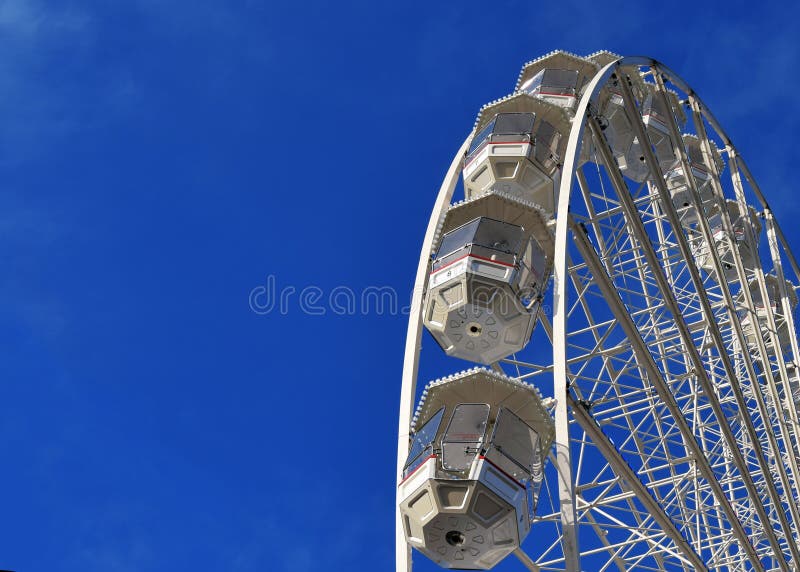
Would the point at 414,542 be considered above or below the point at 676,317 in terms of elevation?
below

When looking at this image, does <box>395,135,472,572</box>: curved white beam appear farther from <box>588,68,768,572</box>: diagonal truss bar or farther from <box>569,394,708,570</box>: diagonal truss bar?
<box>588,68,768,572</box>: diagonal truss bar

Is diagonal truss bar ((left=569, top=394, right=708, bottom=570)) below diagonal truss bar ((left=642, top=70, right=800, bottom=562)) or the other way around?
below

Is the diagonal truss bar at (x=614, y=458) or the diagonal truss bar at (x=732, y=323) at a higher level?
the diagonal truss bar at (x=732, y=323)

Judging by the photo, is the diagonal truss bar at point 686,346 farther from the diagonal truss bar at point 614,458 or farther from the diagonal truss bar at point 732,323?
the diagonal truss bar at point 614,458

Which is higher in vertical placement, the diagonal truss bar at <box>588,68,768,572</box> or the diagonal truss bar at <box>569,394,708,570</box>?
the diagonal truss bar at <box>588,68,768,572</box>

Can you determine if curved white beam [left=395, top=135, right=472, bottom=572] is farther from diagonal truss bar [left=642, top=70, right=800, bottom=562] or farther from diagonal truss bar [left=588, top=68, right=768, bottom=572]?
diagonal truss bar [left=642, top=70, right=800, bottom=562]

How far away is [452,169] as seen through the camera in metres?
19.7

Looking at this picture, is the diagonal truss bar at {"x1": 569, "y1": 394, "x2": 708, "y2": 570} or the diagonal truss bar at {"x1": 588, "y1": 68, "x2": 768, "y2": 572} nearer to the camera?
the diagonal truss bar at {"x1": 569, "y1": 394, "x2": 708, "y2": 570}

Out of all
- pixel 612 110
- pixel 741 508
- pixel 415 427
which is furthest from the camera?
pixel 741 508

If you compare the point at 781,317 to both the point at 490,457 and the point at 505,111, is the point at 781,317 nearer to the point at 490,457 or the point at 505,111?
the point at 505,111

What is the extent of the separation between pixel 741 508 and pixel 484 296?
13925 millimetres

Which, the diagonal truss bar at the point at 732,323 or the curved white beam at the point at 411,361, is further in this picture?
the diagonal truss bar at the point at 732,323

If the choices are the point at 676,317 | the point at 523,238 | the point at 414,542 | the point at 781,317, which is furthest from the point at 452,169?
the point at 781,317

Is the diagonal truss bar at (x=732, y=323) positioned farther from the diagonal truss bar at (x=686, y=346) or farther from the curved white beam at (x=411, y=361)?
the curved white beam at (x=411, y=361)
